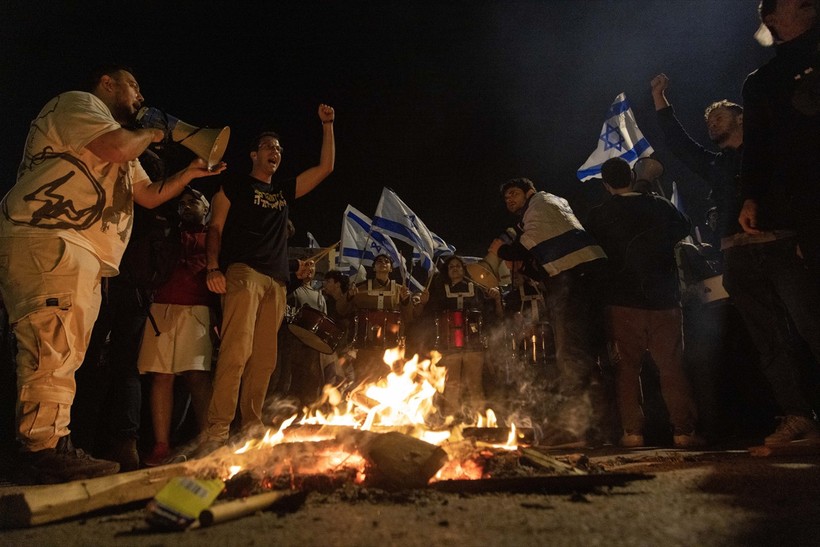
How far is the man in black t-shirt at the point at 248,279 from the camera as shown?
4.11m

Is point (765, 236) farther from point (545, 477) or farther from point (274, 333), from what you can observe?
point (274, 333)

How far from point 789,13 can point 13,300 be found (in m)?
5.33

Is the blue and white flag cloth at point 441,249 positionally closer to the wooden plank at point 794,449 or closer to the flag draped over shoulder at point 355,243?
the flag draped over shoulder at point 355,243

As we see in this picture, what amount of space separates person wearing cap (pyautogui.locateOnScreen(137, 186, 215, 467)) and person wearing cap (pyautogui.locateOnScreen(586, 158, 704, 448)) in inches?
150

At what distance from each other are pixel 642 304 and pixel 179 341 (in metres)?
4.18

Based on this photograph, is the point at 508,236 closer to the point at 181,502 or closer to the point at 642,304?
the point at 642,304

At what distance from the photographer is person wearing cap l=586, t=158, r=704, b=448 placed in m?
4.82

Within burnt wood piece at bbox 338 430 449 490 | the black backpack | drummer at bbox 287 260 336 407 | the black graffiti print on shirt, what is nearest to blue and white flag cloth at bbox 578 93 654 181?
drummer at bbox 287 260 336 407

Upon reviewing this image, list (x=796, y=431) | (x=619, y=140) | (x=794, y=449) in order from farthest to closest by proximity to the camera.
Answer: (x=619, y=140) < (x=796, y=431) < (x=794, y=449)

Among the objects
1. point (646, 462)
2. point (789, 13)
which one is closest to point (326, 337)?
point (646, 462)

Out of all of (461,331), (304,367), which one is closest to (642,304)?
(461,331)

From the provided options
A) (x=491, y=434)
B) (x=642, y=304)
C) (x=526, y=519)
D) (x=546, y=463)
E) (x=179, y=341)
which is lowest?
(x=526, y=519)

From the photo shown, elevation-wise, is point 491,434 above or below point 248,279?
below

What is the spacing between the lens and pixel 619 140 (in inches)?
375
